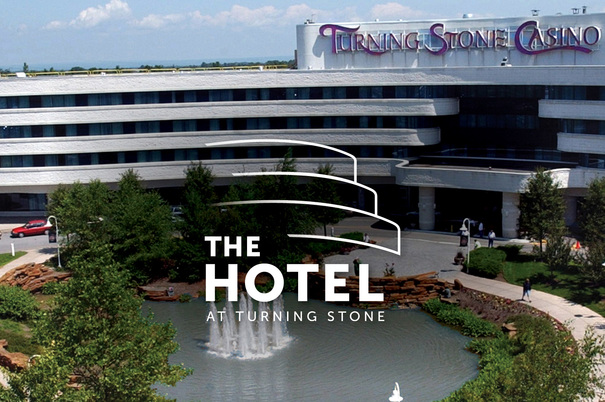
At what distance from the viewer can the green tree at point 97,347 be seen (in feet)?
108

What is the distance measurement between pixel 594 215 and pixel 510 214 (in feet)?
35.5

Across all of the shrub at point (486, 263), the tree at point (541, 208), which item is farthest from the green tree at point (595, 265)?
the shrub at point (486, 263)

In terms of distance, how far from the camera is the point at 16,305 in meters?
56.8

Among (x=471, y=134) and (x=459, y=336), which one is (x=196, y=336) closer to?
(x=459, y=336)

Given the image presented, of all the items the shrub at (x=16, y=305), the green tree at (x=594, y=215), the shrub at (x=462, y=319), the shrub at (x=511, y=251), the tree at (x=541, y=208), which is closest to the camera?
the shrub at (x=462, y=319)

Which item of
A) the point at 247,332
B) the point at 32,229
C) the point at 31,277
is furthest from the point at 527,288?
the point at 32,229

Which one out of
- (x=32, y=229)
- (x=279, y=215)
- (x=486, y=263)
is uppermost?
(x=279, y=215)

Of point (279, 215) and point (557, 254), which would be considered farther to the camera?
point (279, 215)

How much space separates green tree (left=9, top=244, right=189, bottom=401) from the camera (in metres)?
33.0

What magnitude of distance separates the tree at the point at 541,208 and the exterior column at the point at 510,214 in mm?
7400

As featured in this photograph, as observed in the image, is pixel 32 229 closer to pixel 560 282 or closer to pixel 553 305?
pixel 560 282

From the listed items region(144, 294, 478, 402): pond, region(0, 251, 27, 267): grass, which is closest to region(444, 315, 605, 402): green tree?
region(144, 294, 478, 402): pond

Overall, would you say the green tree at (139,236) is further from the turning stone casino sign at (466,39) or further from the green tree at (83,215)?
the turning stone casino sign at (466,39)

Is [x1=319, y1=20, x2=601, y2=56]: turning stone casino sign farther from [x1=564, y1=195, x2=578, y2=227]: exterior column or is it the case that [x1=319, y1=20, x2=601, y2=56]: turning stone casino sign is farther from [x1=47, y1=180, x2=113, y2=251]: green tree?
[x1=47, y1=180, x2=113, y2=251]: green tree
